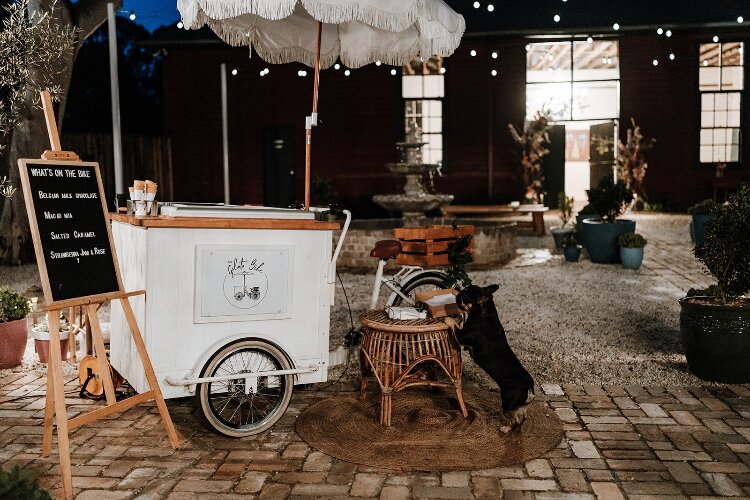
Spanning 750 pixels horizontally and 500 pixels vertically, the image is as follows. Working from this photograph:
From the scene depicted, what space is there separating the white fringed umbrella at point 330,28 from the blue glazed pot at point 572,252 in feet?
20.9

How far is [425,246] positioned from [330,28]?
6.42 ft

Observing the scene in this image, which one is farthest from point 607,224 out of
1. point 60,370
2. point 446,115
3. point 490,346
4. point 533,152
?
point 60,370

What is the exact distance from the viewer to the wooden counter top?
3.94m

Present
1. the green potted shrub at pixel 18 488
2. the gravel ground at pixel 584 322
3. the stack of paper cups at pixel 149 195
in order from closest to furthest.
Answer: the green potted shrub at pixel 18 488, the stack of paper cups at pixel 149 195, the gravel ground at pixel 584 322

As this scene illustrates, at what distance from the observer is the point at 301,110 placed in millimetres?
18781

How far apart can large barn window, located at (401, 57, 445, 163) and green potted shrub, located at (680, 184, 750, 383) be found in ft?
44.0

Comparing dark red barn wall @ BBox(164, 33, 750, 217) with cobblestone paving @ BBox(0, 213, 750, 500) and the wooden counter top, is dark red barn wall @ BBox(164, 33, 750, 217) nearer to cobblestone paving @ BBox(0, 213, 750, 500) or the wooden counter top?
cobblestone paving @ BBox(0, 213, 750, 500)

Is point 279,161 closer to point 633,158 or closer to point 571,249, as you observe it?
point 633,158

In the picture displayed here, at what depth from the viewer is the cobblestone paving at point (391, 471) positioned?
3484mm

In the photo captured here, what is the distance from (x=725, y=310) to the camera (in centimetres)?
506

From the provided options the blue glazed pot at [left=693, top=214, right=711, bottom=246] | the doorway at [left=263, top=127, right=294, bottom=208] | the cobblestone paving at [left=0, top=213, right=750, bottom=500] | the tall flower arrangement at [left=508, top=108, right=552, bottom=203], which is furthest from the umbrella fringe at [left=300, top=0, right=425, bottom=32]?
the doorway at [left=263, top=127, right=294, bottom=208]

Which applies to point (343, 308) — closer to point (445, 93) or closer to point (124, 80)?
point (445, 93)

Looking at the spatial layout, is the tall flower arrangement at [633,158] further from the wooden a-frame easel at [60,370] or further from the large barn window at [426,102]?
the wooden a-frame easel at [60,370]

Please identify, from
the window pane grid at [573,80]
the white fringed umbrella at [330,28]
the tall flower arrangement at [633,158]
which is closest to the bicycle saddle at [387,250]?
the white fringed umbrella at [330,28]
